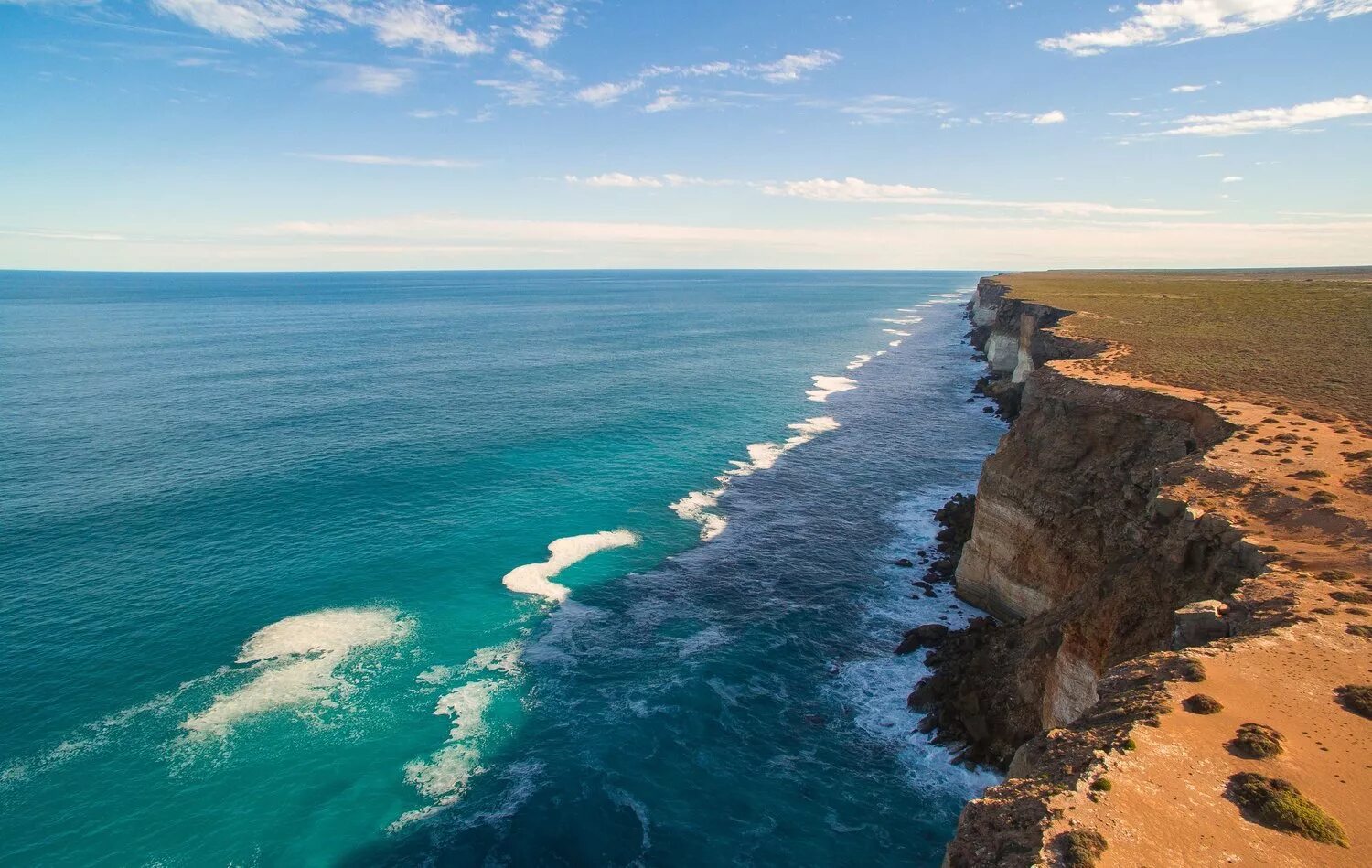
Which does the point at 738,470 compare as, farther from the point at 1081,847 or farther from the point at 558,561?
the point at 1081,847

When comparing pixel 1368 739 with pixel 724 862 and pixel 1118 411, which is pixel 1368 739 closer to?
pixel 724 862

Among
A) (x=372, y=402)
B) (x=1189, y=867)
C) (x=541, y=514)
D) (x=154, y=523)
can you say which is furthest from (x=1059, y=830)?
(x=372, y=402)

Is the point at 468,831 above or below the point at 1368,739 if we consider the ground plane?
below

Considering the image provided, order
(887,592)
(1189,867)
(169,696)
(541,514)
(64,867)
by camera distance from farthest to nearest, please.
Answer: (541,514)
(887,592)
(169,696)
(64,867)
(1189,867)

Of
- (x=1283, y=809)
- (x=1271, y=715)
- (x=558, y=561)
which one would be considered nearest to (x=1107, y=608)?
(x=1271, y=715)

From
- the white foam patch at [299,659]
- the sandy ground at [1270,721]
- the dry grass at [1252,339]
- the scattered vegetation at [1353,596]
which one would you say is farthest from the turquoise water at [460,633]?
the dry grass at [1252,339]

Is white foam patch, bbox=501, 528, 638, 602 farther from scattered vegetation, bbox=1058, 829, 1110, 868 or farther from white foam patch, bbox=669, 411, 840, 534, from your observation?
scattered vegetation, bbox=1058, 829, 1110, 868
